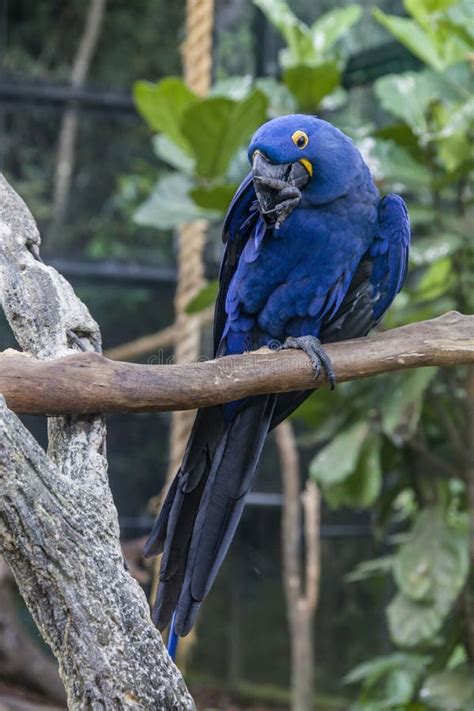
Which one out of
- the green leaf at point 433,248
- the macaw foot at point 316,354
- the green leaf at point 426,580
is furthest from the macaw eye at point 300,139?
the green leaf at point 426,580

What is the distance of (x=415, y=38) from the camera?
8.96 ft

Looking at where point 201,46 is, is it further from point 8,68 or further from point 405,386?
point 8,68

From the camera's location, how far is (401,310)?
276 cm

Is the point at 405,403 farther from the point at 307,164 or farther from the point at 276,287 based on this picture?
the point at 307,164

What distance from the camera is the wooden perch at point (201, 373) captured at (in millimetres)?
1354

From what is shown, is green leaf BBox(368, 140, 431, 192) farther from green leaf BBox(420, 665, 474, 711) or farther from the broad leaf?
green leaf BBox(420, 665, 474, 711)

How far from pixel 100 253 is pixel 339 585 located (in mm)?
1487

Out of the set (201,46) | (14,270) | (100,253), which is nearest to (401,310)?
(201,46)

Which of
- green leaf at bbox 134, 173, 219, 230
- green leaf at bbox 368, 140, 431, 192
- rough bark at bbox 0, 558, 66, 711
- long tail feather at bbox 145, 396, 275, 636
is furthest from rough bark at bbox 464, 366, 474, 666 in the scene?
rough bark at bbox 0, 558, 66, 711

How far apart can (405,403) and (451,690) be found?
759 millimetres

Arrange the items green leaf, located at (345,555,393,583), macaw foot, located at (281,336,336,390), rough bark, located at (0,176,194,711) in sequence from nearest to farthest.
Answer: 1. rough bark, located at (0,176,194,711)
2. macaw foot, located at (281,336,336,390)
3. green leaf, located at (345,555,393,583)

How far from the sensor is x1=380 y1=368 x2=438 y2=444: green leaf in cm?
255

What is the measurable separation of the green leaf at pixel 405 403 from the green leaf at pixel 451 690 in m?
0.64

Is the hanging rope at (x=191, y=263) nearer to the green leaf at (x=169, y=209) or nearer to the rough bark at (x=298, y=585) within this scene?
the green leaf at (x=169, y=209)
